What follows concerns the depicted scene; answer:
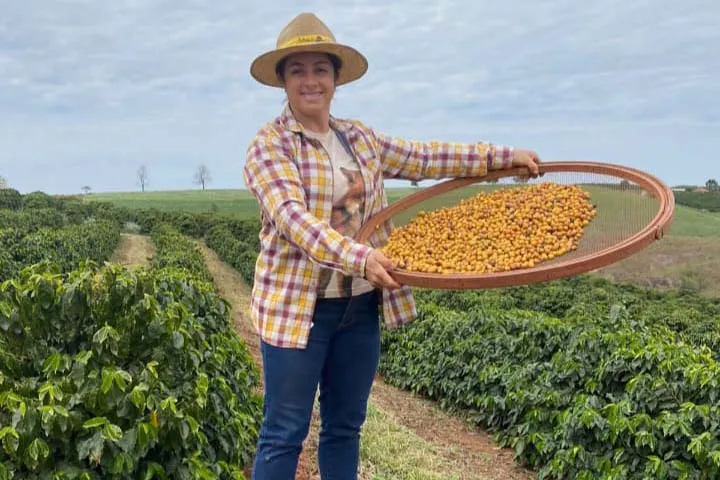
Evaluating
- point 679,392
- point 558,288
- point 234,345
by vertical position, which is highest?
point 234,345

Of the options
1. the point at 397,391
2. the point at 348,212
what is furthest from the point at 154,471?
the point at 397,391

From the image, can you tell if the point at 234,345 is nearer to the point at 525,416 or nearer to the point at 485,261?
the point at 525,416

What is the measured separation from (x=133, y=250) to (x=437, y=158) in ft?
76.5

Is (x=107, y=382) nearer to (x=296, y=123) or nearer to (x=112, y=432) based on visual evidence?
(x=112, y=432)

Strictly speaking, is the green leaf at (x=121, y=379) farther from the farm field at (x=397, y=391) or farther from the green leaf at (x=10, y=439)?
the green leaf at (x=10, y=439)

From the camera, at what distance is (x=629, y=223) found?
2545 millimetres

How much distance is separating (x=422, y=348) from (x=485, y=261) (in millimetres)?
5937

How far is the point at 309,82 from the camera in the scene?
7.74 feet

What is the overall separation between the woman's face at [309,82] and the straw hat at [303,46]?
0.04 metres

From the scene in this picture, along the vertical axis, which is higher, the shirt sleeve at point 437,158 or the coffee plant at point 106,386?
the shirt sleeve at point 437,158

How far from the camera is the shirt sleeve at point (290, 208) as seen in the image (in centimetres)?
209

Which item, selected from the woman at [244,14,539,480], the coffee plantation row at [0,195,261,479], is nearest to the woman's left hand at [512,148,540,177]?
the woman at [244,14,539,480]

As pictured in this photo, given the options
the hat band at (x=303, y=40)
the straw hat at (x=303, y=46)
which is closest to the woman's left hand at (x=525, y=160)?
the straw hat at (x=303, y=46)

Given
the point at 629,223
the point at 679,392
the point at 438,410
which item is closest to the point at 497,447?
the point at 438,410
